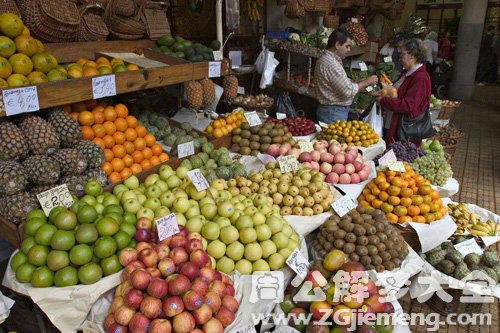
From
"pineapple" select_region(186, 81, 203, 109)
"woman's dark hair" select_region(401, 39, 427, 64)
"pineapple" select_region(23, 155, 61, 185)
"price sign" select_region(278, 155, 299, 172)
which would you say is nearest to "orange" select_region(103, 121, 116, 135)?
"pineapple" select_region(23, 155, 61, 185)

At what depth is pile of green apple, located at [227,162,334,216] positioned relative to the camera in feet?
9.36

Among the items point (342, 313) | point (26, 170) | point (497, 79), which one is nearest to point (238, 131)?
point (26, 170)

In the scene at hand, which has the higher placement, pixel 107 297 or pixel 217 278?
pixel 217 278

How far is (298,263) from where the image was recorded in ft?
7.52

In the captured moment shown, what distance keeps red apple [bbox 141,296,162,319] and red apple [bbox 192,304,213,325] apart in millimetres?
167

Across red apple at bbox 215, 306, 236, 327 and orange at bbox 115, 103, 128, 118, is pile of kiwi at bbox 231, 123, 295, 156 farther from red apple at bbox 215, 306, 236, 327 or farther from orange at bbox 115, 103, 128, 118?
red apple at bbox 215, 306, 236, 327

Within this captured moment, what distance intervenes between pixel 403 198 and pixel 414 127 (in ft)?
5.41

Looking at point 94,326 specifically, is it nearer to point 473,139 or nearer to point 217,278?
point 217,278

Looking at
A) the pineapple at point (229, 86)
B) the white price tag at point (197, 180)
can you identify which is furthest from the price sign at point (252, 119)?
the white price tag at point (197, 180)

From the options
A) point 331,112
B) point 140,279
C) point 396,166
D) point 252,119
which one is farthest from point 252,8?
point 140,279

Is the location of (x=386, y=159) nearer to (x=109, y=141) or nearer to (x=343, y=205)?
(x=343, y=205)

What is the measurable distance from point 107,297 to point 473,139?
795cm

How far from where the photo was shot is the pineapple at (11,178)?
7.29ft

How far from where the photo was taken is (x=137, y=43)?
3.74 metres
